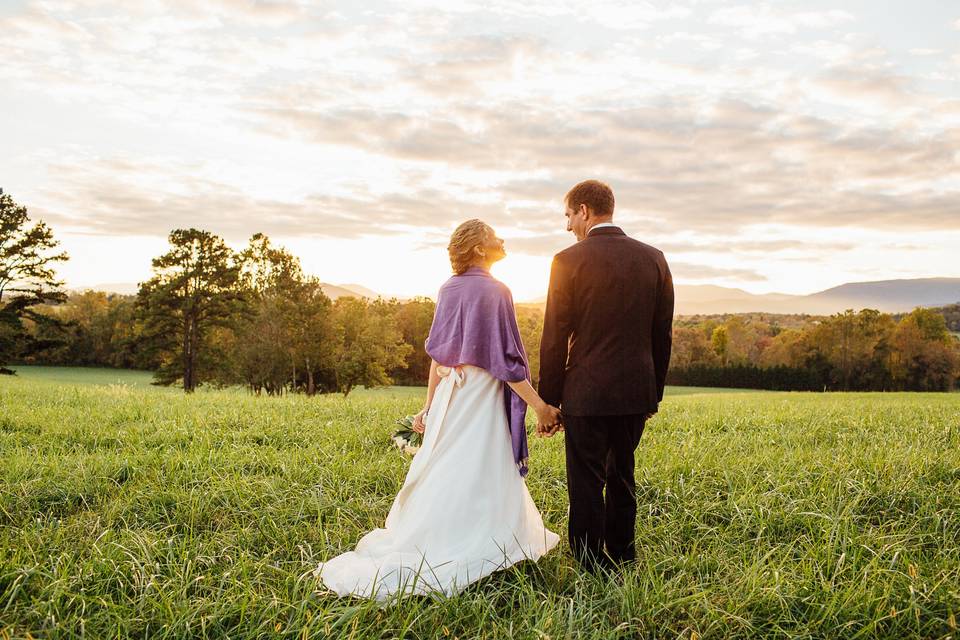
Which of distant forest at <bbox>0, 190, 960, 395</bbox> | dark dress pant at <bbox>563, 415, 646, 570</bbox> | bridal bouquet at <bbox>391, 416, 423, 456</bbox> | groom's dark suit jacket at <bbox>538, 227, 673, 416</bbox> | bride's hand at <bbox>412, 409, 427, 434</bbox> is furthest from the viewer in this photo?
distant forest at <bbox>0, 190, 960, 395</bbox>

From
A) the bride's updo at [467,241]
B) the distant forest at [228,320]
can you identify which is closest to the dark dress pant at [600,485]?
the bride's updo at [467,241]

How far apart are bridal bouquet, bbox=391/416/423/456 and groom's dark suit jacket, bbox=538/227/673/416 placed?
2785mm

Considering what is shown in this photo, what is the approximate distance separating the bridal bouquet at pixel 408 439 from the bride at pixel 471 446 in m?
2.18

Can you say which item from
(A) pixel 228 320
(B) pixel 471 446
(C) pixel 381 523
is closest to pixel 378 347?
(A) pixel 228 320

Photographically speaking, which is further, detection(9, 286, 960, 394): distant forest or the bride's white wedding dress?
detection(9, 286, 960, 394): distant forest

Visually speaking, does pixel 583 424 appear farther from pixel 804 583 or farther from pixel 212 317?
pixel 212 317

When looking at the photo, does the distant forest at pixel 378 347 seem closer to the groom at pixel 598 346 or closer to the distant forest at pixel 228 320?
the distant forest at pixel 228 320

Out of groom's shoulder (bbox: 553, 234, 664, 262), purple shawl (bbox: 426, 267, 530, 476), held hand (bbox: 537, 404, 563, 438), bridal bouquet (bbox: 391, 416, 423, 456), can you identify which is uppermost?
groom's shoulder (bbox: 553, 234, 664, 262)

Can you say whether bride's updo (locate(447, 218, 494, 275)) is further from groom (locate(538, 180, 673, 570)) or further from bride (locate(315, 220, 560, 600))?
groom (locate(538, 180, 673, 570))

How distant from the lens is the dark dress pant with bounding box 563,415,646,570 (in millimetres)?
4184

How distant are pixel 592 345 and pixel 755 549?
2.06m

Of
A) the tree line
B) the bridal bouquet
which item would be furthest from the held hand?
the tree line

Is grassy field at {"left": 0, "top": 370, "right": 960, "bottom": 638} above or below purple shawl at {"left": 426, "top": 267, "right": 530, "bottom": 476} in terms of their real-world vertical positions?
below

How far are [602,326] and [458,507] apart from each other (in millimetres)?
1518
